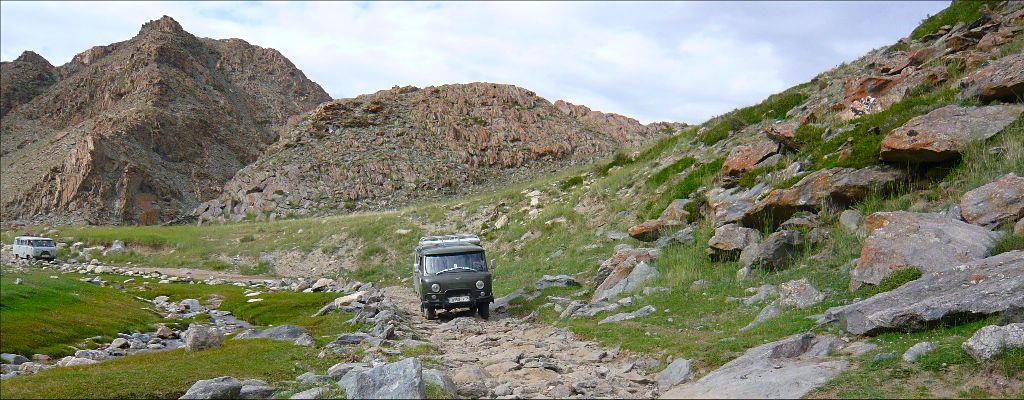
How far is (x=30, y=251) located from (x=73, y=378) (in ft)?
159

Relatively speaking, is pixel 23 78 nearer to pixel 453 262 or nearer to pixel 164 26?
pixel 164 26

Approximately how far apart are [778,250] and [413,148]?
2622 inches

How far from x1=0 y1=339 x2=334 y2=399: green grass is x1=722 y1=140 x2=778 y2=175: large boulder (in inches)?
703

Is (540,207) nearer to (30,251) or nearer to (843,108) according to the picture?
(843,108)

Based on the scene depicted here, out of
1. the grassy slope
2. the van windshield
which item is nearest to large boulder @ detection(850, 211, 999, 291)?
the grassy slope

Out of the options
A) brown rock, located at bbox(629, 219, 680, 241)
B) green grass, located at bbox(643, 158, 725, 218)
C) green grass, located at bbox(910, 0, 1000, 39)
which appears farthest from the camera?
green grass, located at bbox(910, 0, 1000, 39)

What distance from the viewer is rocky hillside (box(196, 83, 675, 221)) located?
238 ft

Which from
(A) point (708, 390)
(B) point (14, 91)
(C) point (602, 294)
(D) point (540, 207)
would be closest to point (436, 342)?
(C) point (602, 294)

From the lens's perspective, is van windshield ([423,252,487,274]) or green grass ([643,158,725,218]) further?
green grass ([643,158,725,218])

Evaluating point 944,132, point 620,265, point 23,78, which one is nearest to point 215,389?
point 620,265

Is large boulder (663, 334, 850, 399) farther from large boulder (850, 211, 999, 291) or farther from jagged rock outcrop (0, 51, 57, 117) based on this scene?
jagged rock outcrop (0, 51, 57, 117)

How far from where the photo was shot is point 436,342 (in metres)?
18.1

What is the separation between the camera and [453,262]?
2312 centimetres

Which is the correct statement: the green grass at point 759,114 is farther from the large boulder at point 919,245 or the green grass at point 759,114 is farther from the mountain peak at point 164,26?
the mountain peak at point 164,26
